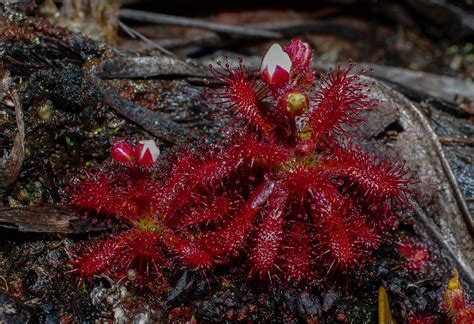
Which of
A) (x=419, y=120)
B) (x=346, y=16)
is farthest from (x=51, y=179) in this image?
(x=346, y=16)

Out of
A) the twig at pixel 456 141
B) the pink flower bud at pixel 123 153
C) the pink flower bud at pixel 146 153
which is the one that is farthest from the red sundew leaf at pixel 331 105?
the twig at pixel 456 141

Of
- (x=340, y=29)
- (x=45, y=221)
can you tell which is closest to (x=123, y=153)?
(x=45, y=221)

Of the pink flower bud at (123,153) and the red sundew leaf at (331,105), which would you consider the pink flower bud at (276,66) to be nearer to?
the red sundew leaf at (331,105)

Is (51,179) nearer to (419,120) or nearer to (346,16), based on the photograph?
(419,120)

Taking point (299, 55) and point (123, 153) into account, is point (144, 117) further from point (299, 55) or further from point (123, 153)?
point (299, 55)

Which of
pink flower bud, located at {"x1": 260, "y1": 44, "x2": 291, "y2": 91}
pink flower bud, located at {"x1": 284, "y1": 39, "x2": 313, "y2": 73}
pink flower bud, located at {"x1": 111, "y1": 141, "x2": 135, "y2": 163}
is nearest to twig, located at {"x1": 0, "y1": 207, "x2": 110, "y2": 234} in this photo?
pink flower bud, located at {"x1": 111, "y1": 141, "x2": 135, "y2": 163}

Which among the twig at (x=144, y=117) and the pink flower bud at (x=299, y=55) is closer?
the pink flower bud at (x=299, y=55)
